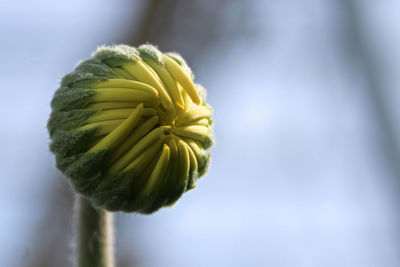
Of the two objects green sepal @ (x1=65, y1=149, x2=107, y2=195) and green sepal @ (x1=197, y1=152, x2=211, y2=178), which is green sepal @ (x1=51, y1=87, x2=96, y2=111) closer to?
green sepal @ (x1=65, y1=149, x2=107, y2=195)

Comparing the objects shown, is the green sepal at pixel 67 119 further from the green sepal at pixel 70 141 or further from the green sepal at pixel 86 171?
the green sepal at pixel 86 171

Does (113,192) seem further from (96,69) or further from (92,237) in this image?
(96,69)

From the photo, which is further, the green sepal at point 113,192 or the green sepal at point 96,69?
the green sepal at point 96,69

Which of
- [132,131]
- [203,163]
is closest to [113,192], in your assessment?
[132,131]

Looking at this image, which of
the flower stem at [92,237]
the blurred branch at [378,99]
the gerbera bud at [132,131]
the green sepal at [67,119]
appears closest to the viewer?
the gerbera bud at [132,131]

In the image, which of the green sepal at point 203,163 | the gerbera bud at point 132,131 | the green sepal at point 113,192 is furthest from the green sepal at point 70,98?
the green sepal at point 203,163

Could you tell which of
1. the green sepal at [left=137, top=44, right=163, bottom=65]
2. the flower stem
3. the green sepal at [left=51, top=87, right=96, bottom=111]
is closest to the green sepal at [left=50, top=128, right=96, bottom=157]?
the green sepal at [left=51, top=87, right=96, bottom=111]

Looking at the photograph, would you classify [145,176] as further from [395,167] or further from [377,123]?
[377,123]
